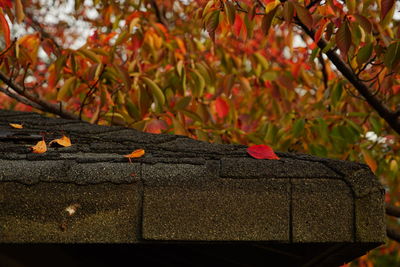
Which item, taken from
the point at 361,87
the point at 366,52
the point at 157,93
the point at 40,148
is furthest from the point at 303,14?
the point at 40,148

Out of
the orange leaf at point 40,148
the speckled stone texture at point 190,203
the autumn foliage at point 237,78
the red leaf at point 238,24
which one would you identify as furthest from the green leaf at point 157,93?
the speckled stone texture at point 190,203

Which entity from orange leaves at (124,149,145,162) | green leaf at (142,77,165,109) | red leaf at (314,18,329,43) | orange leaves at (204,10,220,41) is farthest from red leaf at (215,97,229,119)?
orange leaves at (124,149,145,162)

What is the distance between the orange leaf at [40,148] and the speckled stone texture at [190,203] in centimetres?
14

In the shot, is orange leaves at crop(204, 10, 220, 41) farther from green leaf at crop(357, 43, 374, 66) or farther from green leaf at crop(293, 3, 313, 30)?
green leaf at crop(357, 43, 374, 66)

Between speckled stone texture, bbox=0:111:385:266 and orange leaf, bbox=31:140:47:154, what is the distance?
0.14 metres

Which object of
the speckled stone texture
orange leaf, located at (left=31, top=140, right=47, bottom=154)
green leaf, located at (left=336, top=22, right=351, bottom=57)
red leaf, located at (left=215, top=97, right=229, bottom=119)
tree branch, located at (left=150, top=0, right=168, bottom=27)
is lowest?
the speckled stone texture

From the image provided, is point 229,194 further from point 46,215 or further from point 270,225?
point 46,215

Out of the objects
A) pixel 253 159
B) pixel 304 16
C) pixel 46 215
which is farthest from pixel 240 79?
pixel 46 215

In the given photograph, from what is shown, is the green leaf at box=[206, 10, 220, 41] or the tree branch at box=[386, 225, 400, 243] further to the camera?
the tree branch at box=[386, 225, 400, 243]

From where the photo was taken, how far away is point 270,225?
1.56m

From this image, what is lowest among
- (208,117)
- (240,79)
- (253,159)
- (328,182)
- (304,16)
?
(328,182)

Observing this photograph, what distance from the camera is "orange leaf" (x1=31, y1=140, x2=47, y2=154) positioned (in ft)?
5.98

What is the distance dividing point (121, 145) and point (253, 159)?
0.54 metres

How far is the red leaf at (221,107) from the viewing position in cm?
427
